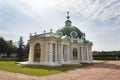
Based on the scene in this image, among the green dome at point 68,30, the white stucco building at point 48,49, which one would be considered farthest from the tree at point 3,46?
the white stucco building at point 48,49

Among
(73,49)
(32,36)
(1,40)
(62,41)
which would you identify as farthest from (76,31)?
(1,40)

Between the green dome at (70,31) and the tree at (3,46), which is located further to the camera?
the tree at (3,46)

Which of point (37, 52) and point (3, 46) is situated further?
point (3, 46)

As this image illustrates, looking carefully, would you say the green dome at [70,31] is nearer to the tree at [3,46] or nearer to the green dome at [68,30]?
the green dome at [68,30]

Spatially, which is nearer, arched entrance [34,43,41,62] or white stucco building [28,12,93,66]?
white stucco building [28,12,93,66]

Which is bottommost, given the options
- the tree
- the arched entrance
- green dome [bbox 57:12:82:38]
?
the arched entrance

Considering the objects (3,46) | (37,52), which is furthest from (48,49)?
(3,46)

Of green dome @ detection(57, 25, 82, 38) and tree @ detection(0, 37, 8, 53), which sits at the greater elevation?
green dome @ detection(57, 25, 82, 38)

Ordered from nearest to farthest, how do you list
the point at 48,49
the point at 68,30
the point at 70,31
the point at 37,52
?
the point at 48,49 → the point at 37,52 → the point at 70,31 → the point at 68,30

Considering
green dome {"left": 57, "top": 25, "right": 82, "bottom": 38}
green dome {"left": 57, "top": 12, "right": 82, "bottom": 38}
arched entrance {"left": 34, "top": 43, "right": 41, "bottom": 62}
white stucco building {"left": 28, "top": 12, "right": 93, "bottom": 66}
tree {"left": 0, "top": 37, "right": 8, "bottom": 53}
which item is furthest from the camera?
tree {"left": 0, "top": 37, "right": 8, "bottom": 53}

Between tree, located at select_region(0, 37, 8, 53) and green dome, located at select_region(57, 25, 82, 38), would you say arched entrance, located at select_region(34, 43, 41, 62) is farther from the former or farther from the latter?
tree, located at select_region(0, 37, 8, 53)

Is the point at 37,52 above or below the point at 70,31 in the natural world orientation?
below

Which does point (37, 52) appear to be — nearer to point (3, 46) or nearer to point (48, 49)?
point (48, 49)

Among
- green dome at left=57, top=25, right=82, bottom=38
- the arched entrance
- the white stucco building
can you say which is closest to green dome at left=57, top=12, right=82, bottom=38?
green dome at left=57, top=25, right=82, bottom=38
